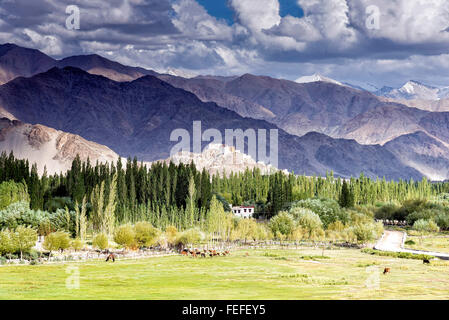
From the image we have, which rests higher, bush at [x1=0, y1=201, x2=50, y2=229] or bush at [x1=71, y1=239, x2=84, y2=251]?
bush at [x1=0, y1=201, x2=50, y2=229]

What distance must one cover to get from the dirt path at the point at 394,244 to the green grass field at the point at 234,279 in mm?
12178

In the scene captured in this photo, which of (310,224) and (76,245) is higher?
(310,224)

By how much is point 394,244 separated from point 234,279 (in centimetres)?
5878

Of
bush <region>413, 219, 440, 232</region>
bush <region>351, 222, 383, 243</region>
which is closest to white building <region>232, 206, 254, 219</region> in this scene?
bush <region>413, 219, 440, 232</region>

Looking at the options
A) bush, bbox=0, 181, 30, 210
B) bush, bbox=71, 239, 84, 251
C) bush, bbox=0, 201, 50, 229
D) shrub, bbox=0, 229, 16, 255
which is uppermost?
bush, bbox=0, 181, 30, 210

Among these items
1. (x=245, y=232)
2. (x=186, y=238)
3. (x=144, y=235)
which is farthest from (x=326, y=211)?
(x=144, y=235)

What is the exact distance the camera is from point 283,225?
11962 cm

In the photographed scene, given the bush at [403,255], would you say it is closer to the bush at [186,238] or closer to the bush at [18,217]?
the bush at [186,238]

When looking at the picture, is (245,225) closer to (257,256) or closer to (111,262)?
(257,256)

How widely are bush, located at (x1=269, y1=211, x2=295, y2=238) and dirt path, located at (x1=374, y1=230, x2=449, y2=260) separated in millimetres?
17357

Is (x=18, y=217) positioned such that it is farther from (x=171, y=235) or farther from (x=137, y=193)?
(x=137, y=193)

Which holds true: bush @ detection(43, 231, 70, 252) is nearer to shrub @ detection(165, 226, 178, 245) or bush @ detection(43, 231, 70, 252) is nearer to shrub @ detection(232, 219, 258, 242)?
shrub @ detection(165, 226, 178, 245)

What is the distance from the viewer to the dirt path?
95331 millimetres
